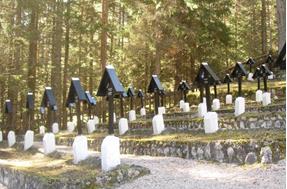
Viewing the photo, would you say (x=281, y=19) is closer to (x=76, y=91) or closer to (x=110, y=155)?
(x=76, y=91)

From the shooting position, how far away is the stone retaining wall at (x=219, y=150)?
880 centimetres

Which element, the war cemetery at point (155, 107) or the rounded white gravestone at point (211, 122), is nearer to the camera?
the war cemetery at point (155, 107)

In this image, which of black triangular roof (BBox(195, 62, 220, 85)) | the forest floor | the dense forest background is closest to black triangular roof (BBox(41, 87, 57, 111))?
the dense forest background

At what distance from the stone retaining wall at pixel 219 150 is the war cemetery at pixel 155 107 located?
24mm

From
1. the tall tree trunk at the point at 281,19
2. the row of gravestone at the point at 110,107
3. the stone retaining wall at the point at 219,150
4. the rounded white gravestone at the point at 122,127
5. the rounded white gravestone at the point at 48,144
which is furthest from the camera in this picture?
the tall tree trunk at the point at 281,19

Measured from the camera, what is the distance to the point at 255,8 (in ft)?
122

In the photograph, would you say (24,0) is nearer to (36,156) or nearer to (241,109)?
(36,156)

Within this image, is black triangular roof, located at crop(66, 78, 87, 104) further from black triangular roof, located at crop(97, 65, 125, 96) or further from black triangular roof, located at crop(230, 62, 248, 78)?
black triangular roof, located at crop(230, 62, 248, 78)

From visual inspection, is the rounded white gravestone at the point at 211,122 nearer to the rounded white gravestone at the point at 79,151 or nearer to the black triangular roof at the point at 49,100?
the rounded white gravestone at the point at 79,151

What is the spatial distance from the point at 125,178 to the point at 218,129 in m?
4.32

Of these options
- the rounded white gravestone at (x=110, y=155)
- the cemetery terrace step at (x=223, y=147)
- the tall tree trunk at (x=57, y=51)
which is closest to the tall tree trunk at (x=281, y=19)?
the cemetery terrace step at (x=223, y=147)

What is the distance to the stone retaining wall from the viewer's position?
8805 mm

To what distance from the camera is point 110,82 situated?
1090cm

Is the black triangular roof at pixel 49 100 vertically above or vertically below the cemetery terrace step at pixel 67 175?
above
